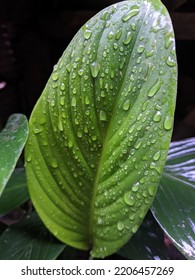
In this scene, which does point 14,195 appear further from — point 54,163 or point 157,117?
point 157,117

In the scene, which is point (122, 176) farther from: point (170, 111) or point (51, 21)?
point (51, 21)

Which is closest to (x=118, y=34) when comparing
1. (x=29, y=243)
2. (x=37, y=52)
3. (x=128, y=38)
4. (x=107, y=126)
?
(x=128, y=38)

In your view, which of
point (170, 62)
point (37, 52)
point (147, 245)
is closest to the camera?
point (170, 62)

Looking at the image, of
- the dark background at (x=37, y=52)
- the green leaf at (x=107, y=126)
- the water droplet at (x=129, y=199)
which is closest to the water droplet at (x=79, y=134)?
the green leaf at (x=107, y=126)

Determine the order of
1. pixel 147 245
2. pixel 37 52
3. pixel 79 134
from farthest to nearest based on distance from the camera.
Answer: pixel 37 52, pixel 147 245, pixel 79 134

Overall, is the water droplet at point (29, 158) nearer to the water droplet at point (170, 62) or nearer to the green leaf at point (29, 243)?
the green leaf at point (29, 243)

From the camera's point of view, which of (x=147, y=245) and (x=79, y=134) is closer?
(x=79, y=134)
